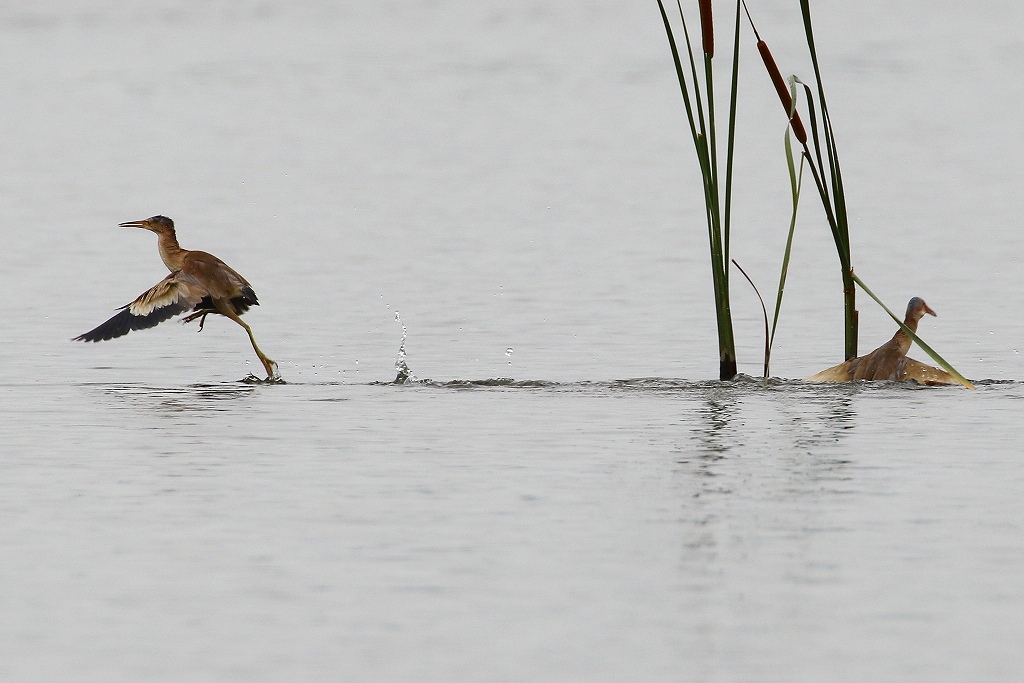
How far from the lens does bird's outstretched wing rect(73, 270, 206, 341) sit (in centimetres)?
1197

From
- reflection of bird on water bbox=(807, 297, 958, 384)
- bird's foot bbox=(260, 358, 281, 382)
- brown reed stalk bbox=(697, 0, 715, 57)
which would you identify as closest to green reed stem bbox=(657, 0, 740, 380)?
brown reed stalk bbox=(697, 0, 715, 57)

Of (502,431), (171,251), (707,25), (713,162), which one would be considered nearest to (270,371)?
(171,251)

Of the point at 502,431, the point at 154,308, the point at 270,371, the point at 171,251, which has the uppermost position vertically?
the point at 171,251

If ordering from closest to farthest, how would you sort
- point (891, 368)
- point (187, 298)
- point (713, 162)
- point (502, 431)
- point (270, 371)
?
point (502, 431)
point (713, 162)
point (891, 368)
point (270, 371)
point (187, 298)

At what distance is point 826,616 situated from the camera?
595cm

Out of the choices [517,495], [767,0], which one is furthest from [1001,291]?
[767,0]

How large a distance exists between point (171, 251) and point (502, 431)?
4.09 metres

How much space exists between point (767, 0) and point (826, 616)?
203 feet

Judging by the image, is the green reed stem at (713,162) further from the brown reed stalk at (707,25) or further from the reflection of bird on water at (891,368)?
the reflection of bird on water at (891,368)

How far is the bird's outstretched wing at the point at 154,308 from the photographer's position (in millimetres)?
11969

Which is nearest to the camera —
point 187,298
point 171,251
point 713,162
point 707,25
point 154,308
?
point 707,25

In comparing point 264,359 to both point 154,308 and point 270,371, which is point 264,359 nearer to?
point 270,371

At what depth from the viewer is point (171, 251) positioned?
12.9 metres

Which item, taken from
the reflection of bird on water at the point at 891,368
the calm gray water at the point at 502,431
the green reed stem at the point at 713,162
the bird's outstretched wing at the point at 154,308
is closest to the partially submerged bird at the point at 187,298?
the bird's outstretched wing at the point at 154,308
